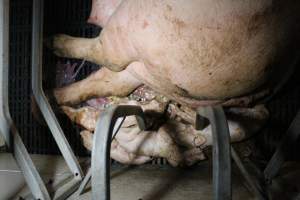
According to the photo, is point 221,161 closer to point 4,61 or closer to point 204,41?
point 204,41

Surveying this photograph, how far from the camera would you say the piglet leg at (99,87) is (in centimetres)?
138

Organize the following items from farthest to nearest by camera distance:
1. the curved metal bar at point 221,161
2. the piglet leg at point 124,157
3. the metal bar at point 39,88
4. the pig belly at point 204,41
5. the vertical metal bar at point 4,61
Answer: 1. the piglet leg at point 124,157
2. the metal bar at point 39,88
3. the vertical metal bar at point 4,61
4. the pig belly at point 204,41
5. the curved metal bar at point 221,161

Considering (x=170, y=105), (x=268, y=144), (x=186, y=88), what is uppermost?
(x=186, y=88)

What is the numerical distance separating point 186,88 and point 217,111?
0.42 metres

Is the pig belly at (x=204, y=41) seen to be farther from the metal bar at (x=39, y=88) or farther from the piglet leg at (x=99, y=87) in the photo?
the metal bar at (x=39, y=88)

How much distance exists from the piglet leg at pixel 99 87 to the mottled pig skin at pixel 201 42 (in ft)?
0.44

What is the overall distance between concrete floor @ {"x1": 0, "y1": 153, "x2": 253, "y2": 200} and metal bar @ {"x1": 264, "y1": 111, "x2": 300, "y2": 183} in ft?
0.38

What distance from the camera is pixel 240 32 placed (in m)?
0.96

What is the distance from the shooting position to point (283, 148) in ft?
3.88

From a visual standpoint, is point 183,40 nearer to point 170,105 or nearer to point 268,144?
point 170,105

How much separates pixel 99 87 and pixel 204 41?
0.64 m

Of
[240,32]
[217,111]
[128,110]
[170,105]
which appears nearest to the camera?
[217,111]

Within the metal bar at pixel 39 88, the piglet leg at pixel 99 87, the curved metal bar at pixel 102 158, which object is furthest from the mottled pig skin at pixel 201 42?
the curved metal bar at pixel 102 158

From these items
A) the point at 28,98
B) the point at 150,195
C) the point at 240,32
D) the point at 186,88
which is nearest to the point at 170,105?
the point at 186,88
